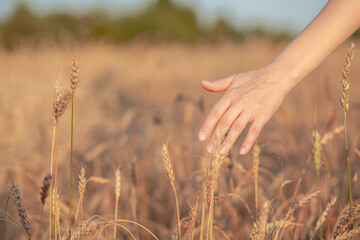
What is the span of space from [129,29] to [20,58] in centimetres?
779

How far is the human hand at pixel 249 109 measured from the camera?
0.88m

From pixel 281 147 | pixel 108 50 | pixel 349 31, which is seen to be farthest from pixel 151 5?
pixel 349 31

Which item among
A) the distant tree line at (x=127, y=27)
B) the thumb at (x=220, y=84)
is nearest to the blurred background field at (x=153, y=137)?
the thumb at (x=220, y=84)

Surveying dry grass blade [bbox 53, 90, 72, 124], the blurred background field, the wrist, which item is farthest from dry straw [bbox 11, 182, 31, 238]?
the wrist

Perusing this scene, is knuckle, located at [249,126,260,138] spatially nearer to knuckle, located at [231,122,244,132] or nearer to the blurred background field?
knuckle, located at [231,122,244,132]

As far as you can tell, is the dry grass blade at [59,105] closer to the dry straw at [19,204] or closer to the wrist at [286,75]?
the dry straw at [19,204]

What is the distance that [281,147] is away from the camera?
2221 millimetres

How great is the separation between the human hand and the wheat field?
0.12 metres

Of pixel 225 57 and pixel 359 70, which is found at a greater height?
pixel 225 57

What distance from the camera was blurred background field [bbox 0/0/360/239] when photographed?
5.12 ft

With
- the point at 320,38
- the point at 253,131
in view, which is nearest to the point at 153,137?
the point at 253,131

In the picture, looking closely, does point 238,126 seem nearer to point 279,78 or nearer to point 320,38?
point 279,78

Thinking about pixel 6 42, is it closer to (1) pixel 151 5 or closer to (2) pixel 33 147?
(1) pixel 151 5

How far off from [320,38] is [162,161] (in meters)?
1.51
